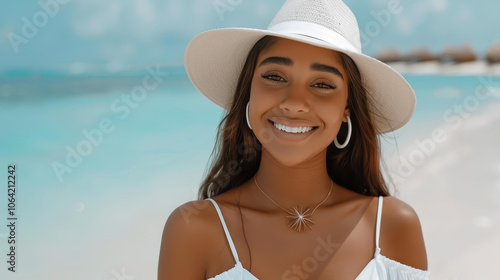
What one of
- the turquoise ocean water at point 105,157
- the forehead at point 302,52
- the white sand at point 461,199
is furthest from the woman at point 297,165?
the white sand at point 461,199

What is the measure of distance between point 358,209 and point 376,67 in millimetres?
508

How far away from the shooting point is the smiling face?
225cm

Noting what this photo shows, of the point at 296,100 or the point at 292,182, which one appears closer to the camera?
the point at 296,100

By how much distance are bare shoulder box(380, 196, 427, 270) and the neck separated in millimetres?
255

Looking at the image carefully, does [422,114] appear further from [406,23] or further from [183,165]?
[183,165]

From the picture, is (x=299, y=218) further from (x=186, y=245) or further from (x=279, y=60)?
(x=279, y=60)

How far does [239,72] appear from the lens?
8.61 ft

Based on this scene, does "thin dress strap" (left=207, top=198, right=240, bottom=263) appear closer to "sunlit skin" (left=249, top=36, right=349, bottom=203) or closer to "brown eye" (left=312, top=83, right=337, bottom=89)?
"sunlit skin" (left=249, top=36, right=349, bottom=203)

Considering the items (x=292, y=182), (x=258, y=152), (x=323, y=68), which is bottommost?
(x=292, y=182)

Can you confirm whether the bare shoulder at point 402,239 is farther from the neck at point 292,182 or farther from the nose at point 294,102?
the nose at point 294,102

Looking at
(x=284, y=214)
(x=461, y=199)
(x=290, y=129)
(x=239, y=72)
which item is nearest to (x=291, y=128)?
(x=290, y=129)

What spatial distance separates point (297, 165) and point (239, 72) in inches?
17.4

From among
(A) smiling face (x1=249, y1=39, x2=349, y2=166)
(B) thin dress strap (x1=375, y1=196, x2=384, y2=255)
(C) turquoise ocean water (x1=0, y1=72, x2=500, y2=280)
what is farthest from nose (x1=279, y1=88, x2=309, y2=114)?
(C) turquoise ocean water (x1=0, y1=72, x2=500, y2=280)

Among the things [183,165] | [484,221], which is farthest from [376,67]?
[183,165]
